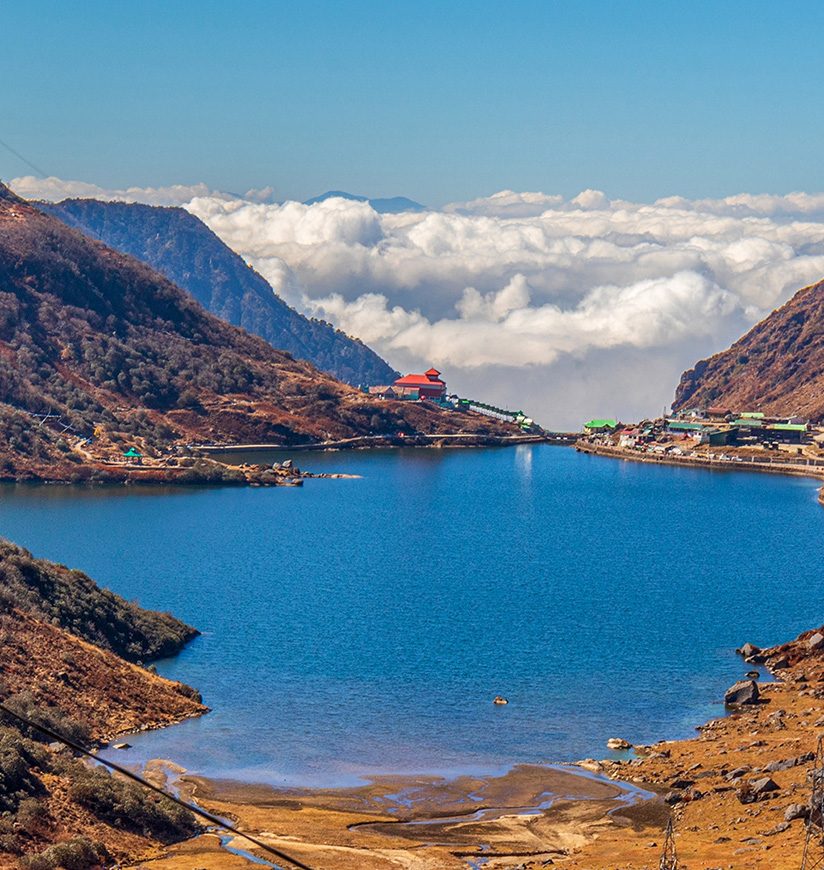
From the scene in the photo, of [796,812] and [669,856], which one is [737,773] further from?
[669,856]

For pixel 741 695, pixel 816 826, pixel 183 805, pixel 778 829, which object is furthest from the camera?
pixel 741 695

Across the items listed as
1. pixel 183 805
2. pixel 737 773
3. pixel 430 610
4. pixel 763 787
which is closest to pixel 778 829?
pixel 763 787

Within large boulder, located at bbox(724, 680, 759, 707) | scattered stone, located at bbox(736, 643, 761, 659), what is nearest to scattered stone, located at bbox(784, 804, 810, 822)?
large boulder, located at bbox(724, 680, 759, 707)

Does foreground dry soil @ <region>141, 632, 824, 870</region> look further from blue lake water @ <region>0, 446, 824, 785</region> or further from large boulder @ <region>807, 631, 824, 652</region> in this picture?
large boulder @ <region>807, 631, 824, 652</region>

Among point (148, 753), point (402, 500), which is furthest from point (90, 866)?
point (402, 500)

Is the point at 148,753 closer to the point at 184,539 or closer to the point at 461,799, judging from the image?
the point at 461,799

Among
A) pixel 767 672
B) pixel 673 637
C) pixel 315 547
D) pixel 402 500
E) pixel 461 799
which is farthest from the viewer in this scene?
pixel 402 500
